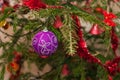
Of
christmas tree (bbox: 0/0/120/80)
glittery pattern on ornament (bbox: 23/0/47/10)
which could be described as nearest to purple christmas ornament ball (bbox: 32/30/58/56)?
christmas tree (bbox: 0/0/120/80)

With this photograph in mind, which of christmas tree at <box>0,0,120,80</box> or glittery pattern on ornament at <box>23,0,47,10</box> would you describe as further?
glittery pattern on ornament at <box>23,0,47,10</box>

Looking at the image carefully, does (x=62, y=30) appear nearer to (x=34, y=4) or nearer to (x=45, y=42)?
(x=45, y=42)

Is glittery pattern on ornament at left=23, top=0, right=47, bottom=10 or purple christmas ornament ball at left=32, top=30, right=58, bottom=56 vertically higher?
glittery pattern on ornament at left=23, top=0, right=47, bottom=10

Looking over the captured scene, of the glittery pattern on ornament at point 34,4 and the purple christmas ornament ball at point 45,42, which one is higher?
the glittery pattern on ornament at point 34,4

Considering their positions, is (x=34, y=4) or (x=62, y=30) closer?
(x=62, y=30)

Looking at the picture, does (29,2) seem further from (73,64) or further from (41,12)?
(73,64)

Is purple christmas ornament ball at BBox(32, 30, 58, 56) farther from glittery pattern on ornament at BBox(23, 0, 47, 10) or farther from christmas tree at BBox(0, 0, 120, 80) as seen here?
glittery pattern on ornament at BBox(23, 0, 47, 10)

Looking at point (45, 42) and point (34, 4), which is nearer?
point (45, 42)

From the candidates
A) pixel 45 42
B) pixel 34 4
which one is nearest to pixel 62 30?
pixel 45 42

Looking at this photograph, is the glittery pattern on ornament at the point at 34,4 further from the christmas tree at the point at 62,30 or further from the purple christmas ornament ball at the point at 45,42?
the purple christmas ornament ball at the point at 45,42

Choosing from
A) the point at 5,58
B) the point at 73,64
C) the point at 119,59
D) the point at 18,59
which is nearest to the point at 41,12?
the point at 119,59

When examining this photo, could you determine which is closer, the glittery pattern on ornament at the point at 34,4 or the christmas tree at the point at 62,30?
the christmas tree at the point at 62,30

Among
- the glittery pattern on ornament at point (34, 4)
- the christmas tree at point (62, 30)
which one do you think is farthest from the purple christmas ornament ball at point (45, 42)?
the glittery pattern on ornament at point (34, 4)
